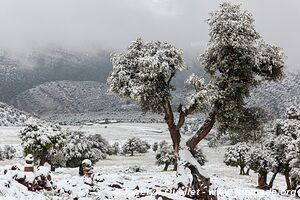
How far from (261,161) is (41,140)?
31.9 m

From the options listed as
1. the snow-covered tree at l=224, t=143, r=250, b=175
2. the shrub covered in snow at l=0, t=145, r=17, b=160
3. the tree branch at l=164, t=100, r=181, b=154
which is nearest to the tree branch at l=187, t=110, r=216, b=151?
the tree branch at l=164, t=100, r=181, b=154

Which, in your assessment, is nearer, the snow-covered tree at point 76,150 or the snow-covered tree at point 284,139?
the snow-covered tree at point 284,139

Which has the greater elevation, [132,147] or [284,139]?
[284,139]

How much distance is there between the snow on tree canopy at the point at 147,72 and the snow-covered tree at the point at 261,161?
34.0 meters

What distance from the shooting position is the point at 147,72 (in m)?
22.9

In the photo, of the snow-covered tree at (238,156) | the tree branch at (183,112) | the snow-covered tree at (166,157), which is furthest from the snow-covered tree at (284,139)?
the snow-covered tree at (238,156)

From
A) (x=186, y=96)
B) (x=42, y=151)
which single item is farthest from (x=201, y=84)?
(x=42, y=151)

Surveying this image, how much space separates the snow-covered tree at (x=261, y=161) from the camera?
54062 millimetres

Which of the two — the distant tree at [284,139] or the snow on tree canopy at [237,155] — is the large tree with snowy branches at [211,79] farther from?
the snow on tree canopy at [237,155]

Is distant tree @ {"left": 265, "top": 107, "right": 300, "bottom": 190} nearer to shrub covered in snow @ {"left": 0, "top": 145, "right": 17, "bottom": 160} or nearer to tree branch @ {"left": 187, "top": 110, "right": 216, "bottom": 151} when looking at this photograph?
tree branch @ {"left": 187, "top": 110, "right": 216, "bottom": 151}

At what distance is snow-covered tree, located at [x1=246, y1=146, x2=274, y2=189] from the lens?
54062 mm

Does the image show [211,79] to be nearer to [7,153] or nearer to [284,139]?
[284,139]

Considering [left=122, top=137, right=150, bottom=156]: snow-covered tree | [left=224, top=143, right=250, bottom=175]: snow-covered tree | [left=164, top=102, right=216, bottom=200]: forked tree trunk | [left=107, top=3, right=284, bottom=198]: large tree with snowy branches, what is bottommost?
[left=122, top=137, right=150, bottom=156]: snow-covered tree

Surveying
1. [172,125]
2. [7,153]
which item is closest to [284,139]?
[172,125]
